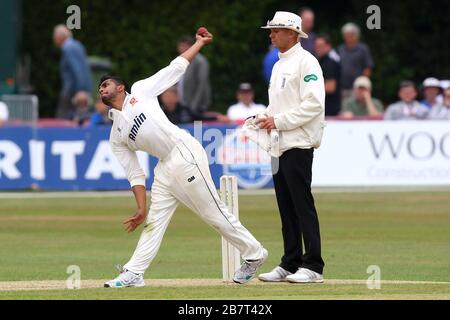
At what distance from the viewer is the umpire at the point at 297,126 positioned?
12.1 metres

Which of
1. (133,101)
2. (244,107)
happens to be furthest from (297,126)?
(244,107)

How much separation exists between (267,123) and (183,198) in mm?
938

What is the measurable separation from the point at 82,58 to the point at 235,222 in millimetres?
13420

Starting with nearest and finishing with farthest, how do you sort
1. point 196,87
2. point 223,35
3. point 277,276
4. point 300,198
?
point 300,198, point 277,276, point 196,87, point 223,35

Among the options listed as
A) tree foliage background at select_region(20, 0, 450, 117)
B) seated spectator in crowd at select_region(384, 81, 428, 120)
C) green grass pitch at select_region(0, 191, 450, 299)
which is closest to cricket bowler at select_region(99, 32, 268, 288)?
green grass pitch at select_region(0, 191, 450, 299)

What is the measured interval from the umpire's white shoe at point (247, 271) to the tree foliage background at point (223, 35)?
2070 cm

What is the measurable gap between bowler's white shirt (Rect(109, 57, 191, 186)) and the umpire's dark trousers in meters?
0.88

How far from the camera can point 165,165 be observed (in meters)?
12.0

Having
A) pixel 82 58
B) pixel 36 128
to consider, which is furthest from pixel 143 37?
pixel 36 128

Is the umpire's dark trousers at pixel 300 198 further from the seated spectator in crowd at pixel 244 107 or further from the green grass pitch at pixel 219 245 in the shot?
the seated spectator in crowd at pixel 244 107

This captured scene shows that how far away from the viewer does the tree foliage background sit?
3294cm

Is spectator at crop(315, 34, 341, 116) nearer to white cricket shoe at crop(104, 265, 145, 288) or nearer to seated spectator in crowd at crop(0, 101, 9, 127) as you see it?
seated spectator in crowd at crop(0, 101, 9, 127)

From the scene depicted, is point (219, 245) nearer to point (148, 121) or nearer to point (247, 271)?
point (247, 271)

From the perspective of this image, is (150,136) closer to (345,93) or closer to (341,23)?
(345,93)
